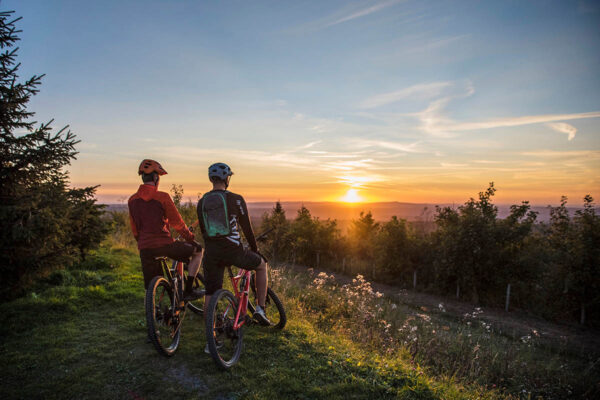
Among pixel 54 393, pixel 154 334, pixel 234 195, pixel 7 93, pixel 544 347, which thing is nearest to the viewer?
pixel 54 393

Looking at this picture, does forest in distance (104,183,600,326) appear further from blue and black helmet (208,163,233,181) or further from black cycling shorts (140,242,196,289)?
blue and black helmet (208,163,233,181)

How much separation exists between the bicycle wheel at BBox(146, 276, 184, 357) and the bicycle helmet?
148 cm

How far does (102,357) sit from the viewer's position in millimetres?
4141

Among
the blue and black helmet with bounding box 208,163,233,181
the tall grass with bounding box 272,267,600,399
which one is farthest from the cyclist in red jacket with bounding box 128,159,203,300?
the tall grass with bounding box 272,267,600,399

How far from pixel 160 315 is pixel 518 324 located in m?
13.7

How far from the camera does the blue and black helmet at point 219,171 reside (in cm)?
397

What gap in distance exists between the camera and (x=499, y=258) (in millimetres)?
14742

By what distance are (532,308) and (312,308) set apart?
12.2m

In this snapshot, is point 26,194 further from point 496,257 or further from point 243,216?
point 496,257

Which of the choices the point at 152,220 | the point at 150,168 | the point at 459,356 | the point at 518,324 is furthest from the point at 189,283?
the point at 518,324

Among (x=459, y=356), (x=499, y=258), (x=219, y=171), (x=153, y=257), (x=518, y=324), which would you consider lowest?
(x=518, y=324)

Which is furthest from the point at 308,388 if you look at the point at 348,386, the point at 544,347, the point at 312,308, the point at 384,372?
the point at 544,347

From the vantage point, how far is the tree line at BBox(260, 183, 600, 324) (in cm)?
1231

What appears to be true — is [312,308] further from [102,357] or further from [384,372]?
[102,357]
